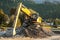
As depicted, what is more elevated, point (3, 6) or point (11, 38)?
point (3, 6)

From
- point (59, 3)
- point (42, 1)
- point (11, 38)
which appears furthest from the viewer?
point (59, 3)

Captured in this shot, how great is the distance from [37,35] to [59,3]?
101ft

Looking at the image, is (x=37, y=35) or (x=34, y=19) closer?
(x=37, y=35)

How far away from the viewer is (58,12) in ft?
156

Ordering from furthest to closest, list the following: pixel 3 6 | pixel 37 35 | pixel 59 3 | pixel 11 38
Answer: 1. pixel 59 3
2. pixel 3 6
3. pixel 37 35
4. pixel 11 38

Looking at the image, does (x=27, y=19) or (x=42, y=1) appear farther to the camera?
(x=42, y=1)

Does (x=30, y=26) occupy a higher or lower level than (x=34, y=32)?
higher

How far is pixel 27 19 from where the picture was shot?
2327 cm

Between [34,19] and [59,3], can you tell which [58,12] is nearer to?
[59,3]

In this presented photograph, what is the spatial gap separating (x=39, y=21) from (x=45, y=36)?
2551mm

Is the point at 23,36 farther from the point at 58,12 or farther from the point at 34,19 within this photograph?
the point at 58,12

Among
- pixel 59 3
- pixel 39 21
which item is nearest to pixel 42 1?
pixel 59 3

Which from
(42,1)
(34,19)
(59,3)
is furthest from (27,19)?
(59,3)

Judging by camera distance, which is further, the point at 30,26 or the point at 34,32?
the point at 30,26
